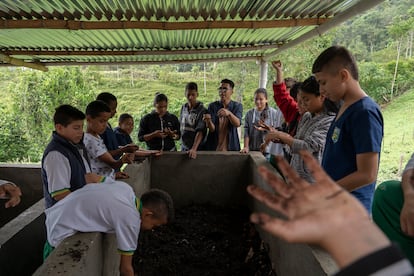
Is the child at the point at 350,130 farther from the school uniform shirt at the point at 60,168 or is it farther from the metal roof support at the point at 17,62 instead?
the metal roof support at the point at 17,62

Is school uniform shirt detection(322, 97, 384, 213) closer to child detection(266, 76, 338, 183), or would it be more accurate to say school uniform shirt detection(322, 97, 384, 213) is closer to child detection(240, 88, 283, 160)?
child detection(266, 76, 338, 183)

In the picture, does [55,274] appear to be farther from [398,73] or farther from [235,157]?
[398,73]

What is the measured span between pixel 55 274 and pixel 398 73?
65.9 ft

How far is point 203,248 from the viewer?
3574mm

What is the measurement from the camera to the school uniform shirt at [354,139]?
5.29 feet

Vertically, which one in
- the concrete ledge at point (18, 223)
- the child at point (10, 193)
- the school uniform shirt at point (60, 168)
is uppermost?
the school uniform shirt at point (60, 168)

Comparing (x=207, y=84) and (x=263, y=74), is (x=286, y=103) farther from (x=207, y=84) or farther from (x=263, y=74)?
(x=207, y=84)

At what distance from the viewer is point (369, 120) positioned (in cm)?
162

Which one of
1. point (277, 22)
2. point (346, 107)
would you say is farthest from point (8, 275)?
point (277, 22)

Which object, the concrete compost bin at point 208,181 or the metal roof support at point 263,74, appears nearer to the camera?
the concrete compost bin at point 208,181

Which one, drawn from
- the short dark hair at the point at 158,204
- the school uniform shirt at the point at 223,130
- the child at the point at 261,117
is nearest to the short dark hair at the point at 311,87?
the short dark hair at the point at 158,204

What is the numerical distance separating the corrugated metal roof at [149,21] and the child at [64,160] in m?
1.46

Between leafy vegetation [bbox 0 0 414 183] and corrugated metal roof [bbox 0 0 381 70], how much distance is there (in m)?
4.46

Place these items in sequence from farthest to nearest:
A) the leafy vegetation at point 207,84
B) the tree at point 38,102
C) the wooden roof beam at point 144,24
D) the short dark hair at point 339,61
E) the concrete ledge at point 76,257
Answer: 1. the tree at point 38,102
2. the leafy vegetation at point 207,84
3. the wooden roof beam at point 144,24
4. the short dark hair at point 339,61
5. the concrete ledge at point 76,257
